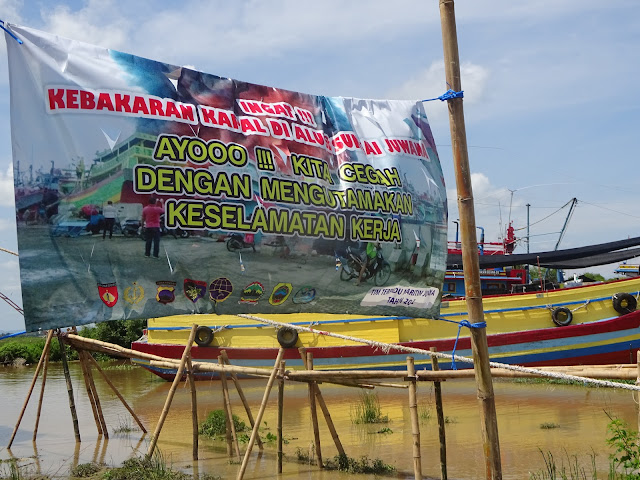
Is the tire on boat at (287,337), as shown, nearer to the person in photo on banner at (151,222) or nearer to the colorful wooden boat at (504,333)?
the colorful wooden boat at (504,333)

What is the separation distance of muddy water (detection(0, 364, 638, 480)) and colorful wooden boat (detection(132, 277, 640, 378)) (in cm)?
119

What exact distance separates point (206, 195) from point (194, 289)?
1.00 meters

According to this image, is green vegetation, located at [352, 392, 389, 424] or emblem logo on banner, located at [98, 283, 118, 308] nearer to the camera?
emblem logo on banner, located at [98, 283, 118, 308]

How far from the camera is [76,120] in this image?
6.93 m

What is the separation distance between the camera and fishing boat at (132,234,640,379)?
19.9 meters

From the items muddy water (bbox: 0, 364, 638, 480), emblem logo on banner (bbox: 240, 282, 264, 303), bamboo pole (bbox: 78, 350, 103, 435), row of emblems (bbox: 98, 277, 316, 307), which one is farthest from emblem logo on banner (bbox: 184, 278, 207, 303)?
bamboo pole (bbox: 78, 350, 103, 435)

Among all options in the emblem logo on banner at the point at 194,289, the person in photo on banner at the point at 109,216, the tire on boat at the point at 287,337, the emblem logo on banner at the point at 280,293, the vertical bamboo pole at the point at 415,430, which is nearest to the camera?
the person in photo on banner at the point at 109,216

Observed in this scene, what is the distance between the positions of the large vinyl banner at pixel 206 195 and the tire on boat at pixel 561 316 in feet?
42.5

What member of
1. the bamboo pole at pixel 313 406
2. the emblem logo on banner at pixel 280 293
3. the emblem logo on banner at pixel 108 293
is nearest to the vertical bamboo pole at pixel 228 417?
the bamboo pole at pixel 313 406

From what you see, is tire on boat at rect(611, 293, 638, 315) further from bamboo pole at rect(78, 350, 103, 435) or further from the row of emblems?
the row of emblems

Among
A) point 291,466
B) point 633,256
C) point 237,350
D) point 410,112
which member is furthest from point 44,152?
point 633,256

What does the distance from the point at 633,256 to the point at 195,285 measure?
1784 cm

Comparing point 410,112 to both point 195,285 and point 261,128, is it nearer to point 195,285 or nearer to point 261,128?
point 261,128

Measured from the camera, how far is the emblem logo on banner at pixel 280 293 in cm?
787
